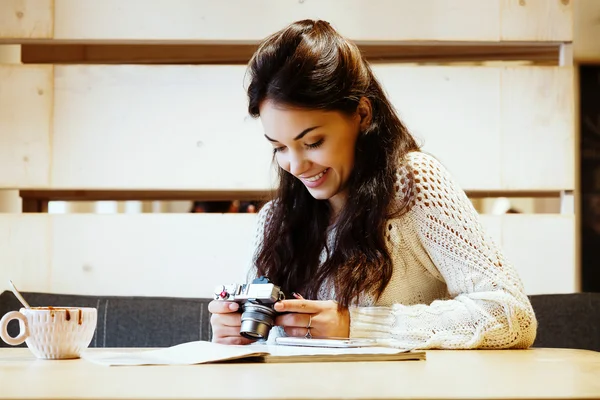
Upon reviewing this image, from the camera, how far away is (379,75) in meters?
2.58

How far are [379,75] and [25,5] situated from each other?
3.61 feet

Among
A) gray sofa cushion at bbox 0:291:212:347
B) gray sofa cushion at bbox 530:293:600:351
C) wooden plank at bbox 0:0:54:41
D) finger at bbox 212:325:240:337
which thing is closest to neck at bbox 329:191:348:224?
finger at bbox 212:325:240:337

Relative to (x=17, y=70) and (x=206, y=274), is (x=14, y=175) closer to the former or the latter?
(x=17, y=70)

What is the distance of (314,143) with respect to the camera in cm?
170

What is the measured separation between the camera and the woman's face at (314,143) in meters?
1.68

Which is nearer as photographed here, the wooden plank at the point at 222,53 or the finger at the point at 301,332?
the finger at the point at 301,332

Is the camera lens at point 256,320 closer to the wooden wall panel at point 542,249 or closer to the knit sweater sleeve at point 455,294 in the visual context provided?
the knit sweater sleeve at point 455,294

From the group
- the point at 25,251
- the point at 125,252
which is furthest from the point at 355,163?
the point at 25,251

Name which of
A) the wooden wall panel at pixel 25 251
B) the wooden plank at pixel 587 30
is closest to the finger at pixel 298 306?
the wooden wall panel at pixel 25 251

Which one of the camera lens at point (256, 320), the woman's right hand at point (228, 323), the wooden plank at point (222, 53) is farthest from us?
the wooden plank at point (222, 53)

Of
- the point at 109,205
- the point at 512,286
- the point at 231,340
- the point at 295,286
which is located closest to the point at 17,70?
the point at 295,286

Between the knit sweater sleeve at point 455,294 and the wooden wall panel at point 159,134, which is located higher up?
the wooden wall panel at point 159,134

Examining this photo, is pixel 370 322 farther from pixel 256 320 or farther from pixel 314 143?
pixel 314 143

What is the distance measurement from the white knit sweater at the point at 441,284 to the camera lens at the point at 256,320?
19cm
